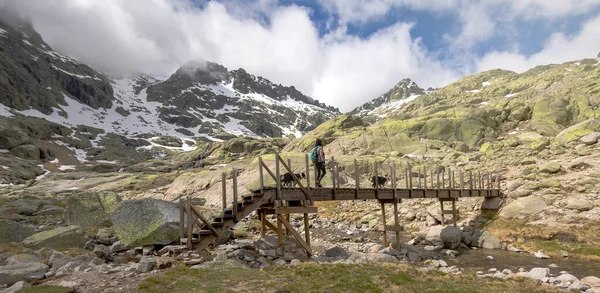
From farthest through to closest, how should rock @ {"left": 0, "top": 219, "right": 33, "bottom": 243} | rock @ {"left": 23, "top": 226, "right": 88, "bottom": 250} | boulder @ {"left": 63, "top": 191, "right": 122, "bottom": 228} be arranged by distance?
boulder @ {"left": 63, "top": 191, "right": 122, "bottom": 228} → rock @ {"left": 0, "top": 219, "right": 33, "bottom": 243} → rock @ {"left": 23, "top": 226, "right": 88, "bottom": 250}

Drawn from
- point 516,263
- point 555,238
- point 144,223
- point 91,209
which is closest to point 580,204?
point 555,238

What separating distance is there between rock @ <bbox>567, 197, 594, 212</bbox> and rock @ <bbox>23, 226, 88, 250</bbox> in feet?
118

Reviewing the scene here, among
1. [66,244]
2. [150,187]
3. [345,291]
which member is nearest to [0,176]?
[150,187]

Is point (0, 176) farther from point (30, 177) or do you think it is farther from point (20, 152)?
point (20, 152)

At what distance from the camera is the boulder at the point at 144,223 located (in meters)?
18.7

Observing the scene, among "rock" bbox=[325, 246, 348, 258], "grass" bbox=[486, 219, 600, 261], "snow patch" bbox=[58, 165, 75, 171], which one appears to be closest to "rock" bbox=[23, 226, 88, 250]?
"rock" bbox=[325, 246, 348, 258]

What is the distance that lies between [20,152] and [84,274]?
18832 cm

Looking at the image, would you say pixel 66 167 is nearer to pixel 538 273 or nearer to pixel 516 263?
pixel 516 263

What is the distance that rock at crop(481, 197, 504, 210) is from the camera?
33.6 m

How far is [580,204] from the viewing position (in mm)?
26922

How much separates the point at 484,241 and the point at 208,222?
2055cm

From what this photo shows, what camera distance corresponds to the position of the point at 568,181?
31500 millimetres

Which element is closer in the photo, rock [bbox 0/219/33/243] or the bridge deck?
the bridge deck

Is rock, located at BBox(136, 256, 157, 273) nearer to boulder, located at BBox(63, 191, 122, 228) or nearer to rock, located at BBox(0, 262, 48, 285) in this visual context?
rock, located at BBox(0, 262, 48, 285)
